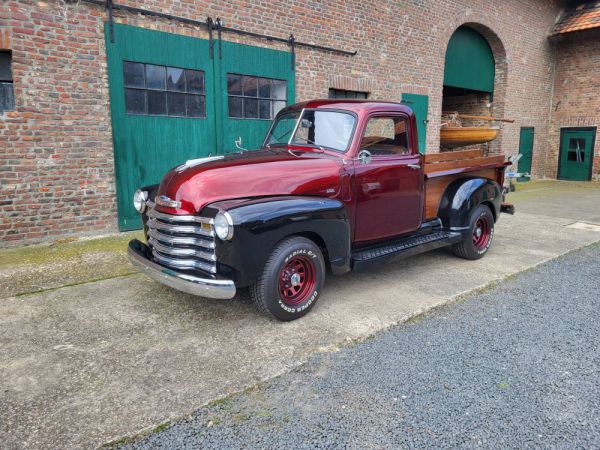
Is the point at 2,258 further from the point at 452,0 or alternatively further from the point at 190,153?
the point at 452,0

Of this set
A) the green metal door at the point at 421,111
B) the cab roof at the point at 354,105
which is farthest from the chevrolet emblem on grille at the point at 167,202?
the green metal door at the point at 421,111

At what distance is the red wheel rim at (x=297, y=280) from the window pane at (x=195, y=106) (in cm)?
457

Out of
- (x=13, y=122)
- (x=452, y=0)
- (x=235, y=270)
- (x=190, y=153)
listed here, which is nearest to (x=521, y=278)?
(x=235, y=270)

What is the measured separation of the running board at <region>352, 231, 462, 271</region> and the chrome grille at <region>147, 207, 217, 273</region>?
140 centimetres

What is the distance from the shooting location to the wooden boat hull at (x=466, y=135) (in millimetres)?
10188

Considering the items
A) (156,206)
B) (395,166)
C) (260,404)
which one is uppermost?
(395,166)

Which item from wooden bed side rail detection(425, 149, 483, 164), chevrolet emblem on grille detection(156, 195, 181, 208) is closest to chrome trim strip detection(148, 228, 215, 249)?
chevrolet emblem on grille detection(156, 195, 181, 208)

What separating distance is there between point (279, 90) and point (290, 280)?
5.69 metres

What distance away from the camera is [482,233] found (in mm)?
5590

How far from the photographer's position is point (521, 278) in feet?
15.8

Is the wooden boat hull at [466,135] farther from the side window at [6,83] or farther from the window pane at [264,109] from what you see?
the side window at [6,83]

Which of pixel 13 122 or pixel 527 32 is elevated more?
pixel 527 32

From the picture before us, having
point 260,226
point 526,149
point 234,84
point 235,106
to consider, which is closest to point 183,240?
point 260,226

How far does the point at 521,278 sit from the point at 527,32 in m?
12.3
